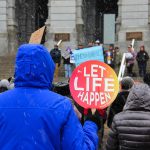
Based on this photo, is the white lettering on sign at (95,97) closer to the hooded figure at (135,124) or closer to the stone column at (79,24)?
the hooded figure at (135,124)

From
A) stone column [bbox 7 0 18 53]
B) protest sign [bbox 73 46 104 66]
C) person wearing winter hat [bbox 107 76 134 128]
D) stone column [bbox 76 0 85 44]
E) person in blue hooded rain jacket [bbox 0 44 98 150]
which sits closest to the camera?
person in blue hooded rain jacket [bbox 0 44 98 150]

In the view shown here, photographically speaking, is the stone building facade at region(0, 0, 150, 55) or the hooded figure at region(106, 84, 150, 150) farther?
the stone building facade at region(0, 0, 150, 55)

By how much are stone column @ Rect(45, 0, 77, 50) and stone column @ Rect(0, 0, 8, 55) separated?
7.49 feet

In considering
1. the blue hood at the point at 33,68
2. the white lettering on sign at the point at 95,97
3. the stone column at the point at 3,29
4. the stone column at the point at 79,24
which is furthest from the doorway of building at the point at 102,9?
the blue hood at the point at 33,68

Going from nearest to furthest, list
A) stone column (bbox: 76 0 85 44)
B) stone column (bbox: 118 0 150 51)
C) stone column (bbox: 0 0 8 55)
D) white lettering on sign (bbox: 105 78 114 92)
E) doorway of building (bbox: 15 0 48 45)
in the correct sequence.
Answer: white lettering on sign (bbox: 105 78 114 92)
stone column (bbox: 118 0 150 51)
stone column (bbox: 0 0 8 55)
stone column (bbox: 76 0 85 44)
doorway of building (bbox: 15 0 48 45)

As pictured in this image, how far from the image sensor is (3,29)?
30484 mm

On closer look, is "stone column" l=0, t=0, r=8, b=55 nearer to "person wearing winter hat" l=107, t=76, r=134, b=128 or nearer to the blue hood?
"person wearing winter hat" l=107, t=76, r=134, b=128

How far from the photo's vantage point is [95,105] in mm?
4953

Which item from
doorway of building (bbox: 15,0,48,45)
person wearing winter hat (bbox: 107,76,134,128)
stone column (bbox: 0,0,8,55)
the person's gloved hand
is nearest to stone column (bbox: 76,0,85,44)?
doorway of building (bbox: 15,0,48,45)

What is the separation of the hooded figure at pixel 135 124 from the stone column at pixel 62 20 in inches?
973

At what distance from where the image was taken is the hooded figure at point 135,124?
17.0ft

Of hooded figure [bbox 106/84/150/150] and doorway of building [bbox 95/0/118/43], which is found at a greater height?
Result: doorway of building [bbox 95/0/118/43]

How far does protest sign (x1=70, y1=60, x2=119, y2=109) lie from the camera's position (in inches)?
205

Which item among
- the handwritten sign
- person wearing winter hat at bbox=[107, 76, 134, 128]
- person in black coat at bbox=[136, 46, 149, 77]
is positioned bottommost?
person in black coat at bbox=[136, 46, 149, 77]
